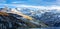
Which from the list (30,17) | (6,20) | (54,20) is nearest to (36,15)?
(30,17)

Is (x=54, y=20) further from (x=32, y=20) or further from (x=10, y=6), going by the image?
(x=10, y=6)

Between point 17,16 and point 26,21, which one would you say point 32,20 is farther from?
point 17,16

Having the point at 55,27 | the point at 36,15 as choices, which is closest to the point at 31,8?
the point at 36,15

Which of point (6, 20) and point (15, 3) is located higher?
point (15, 3)

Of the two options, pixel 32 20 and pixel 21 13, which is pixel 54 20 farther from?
pixel 21 13

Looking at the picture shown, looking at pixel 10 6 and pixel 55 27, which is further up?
pixel 10 6

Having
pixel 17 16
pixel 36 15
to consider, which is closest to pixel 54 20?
pixel 36 15

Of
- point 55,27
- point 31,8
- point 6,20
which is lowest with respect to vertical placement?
point 55,27
